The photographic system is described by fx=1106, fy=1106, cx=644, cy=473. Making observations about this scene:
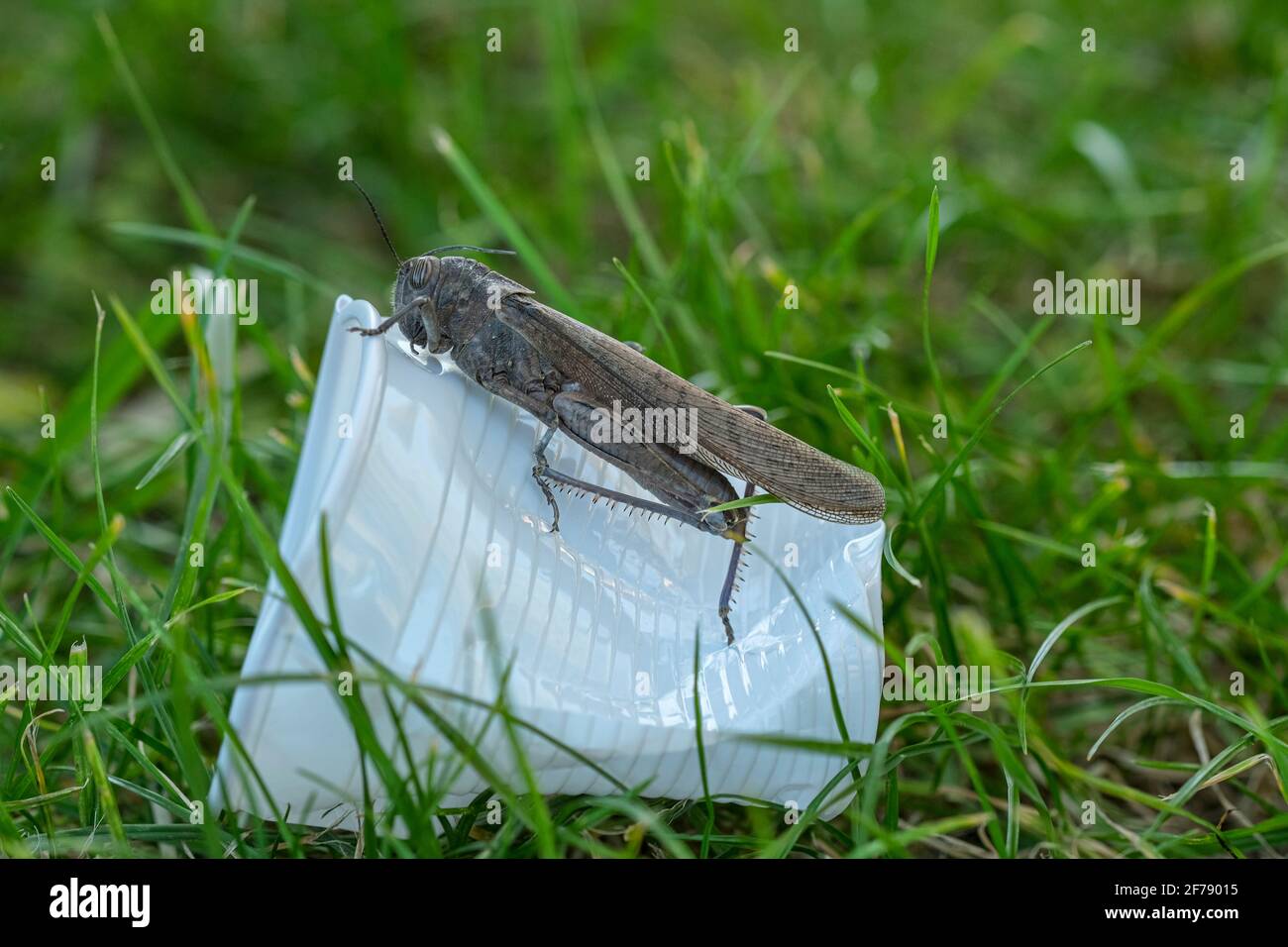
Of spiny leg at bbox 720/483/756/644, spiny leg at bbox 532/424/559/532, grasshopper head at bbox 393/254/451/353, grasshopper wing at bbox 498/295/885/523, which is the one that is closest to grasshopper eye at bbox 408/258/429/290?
grasshopper head at bbox 393/254/451/353

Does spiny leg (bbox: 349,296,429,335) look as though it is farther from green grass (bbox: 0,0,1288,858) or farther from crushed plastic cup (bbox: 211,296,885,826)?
green grass (bbox: 0,0,1288,858)

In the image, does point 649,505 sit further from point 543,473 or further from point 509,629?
point 509,629

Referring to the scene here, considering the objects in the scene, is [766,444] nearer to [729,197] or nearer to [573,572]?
[573,572]

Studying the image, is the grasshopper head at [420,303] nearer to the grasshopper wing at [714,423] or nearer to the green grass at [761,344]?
Result: the grasshopper wing at [714,423]

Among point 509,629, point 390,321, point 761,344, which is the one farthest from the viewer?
point 761,344

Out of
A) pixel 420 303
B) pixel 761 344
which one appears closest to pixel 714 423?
pixel 420 303
